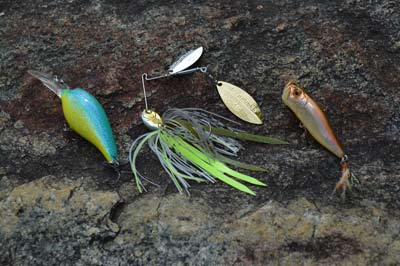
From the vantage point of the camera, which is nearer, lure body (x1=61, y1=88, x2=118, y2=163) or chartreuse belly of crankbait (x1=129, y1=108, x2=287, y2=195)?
chartreuse belly of crankbait (x1=129, y1=108, x2=287, y2=195)

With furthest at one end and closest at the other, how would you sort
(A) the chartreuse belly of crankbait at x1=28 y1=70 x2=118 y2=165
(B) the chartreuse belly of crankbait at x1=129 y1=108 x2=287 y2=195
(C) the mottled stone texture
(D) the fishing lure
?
(D) the fishing lure
(A) the chartreuse belly of crankbait at x1=28 y1=70 x2=118 y2=165
(B) the chartreuse belly of crankbait at x1=129 y1=108 x2=287 y2=195
(C) the mottled stone texture

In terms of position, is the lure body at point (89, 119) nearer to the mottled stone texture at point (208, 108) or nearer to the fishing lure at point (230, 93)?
the mottled stone texture at point (208, 108)

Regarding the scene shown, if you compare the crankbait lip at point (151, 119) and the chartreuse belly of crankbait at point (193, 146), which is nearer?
the chartreuse belly of crankbait at point (193, 146)

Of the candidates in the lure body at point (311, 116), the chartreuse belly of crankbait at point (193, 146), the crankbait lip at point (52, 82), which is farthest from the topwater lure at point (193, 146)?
the crankbait lip at point (52, 82)

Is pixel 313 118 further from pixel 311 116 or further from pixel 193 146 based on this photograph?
pixel 193 146

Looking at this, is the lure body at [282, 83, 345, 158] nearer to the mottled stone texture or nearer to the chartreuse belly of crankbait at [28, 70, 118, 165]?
the mottled stone texture

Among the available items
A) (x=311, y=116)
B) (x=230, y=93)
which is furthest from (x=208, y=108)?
(x=311, y=116)

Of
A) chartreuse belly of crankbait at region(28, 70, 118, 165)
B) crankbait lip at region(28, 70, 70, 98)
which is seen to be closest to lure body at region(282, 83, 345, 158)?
chartreuse belly of crankbait at region(28, 70, 118, 165)
